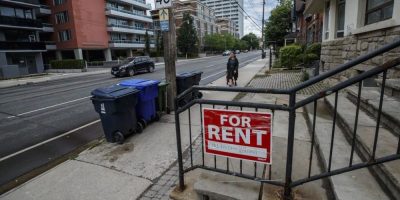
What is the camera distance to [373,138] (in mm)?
3238

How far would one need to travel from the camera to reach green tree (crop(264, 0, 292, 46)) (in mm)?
38312

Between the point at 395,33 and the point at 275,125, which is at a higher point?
the point at 395,33

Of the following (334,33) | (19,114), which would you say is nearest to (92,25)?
(19,114)

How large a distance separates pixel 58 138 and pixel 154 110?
7.67 ft

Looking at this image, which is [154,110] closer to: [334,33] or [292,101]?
[292,101]

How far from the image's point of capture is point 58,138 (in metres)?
5.85

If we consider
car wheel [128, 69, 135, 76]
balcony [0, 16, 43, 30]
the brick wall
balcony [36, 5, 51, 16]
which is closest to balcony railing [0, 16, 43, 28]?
balcony [0, 16, 43, 30]

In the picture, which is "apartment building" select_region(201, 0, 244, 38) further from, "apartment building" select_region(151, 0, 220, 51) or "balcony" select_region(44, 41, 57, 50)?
"apartment building" select_region(151, 0, 220, 51)

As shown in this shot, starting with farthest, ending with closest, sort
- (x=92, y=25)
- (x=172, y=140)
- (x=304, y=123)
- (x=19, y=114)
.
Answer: (x=92, y=25) < (x=19, y=114) < (x=304, y=123) < (x=172, y=140)

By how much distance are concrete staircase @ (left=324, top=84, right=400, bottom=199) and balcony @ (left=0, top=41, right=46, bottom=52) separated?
37485 mm

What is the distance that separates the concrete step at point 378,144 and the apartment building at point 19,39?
3435 centimetres

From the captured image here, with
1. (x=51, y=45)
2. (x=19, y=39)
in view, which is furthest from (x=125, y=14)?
(x=19, y=39)

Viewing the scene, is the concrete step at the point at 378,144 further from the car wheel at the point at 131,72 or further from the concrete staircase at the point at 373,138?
the car wheel at the point at 131,72

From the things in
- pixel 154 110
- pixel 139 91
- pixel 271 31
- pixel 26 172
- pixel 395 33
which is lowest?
pixel 26 172
